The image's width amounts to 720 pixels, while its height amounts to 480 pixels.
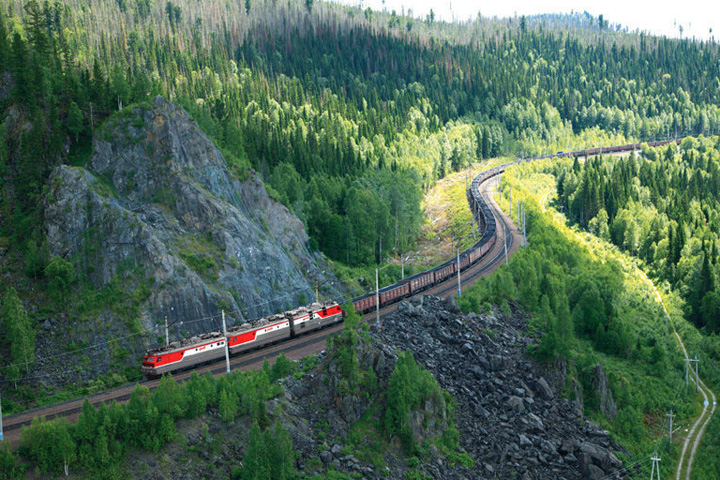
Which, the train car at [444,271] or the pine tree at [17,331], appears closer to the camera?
the pine tree at [17,331]

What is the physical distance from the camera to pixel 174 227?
73250 millimetres

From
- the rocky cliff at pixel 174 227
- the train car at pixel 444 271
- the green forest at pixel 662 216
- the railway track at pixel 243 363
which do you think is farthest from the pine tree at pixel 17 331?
the green forest at pixel 662 216

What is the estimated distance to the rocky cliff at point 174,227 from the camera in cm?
6650

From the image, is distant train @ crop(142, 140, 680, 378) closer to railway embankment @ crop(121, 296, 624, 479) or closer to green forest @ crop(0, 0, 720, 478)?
railway embankment @ crop(121, 296, 624, 479)

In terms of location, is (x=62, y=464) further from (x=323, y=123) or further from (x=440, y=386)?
(x=323, y=123)

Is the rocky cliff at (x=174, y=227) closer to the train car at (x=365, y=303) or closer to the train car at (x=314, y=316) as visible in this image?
the train car at (x=314, y=316)

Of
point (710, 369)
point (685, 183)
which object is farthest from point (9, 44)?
point (685, 183)

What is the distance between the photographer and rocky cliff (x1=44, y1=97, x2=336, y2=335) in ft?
218

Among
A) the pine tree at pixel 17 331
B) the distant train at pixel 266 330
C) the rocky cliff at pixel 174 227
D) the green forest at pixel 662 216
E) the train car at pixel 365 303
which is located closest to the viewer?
the pine tree at pixel 17 331

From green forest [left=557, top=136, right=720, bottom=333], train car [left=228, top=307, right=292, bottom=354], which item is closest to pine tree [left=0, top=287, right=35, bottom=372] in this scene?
train car [left=228, top=307, right=292, bottom=354]

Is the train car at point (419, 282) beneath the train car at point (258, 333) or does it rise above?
beneath

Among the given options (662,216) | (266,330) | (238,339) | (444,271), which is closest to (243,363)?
(238,339)

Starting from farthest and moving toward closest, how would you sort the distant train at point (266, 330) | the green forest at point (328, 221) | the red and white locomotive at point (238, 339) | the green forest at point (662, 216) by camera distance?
the green forest at point (662, 216) < the distant train at point (266, 330) < the red and white locomotive at point (238, 339) < the green forest at point (328, 221)

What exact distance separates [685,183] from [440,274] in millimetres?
111768
